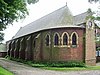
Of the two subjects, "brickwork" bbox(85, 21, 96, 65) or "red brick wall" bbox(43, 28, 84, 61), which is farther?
"brickwork" bbox(85, 21, 96, 65)

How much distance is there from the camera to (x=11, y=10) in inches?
856

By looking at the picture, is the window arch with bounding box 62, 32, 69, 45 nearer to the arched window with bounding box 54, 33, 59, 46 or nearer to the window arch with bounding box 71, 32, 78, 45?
the window arch with bounding box 71, 32, 78, 45

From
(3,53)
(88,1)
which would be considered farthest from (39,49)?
(3,53)

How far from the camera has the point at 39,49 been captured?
42188mm

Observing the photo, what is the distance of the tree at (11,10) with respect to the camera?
69.3 ft

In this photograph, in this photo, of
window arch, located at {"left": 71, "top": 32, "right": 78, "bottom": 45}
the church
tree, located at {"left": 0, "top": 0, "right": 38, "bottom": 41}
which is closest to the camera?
tree, located at {"left": 0, "top": 0, "right": 38, "bottom": 41}

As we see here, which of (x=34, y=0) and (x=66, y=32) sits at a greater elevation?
(x=34, y=0)

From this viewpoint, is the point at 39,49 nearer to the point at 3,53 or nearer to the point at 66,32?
the point at 66,32

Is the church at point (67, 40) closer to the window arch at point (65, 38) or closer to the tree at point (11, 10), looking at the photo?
the window arch at point (65, 38)

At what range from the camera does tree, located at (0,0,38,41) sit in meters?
21.1

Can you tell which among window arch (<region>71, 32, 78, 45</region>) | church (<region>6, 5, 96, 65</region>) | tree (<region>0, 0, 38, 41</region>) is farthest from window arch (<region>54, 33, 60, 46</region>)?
tree (<region>0, 0, 38, 41</region>)

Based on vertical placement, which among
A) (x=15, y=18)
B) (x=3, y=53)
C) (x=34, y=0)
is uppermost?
(x=34, y=0)

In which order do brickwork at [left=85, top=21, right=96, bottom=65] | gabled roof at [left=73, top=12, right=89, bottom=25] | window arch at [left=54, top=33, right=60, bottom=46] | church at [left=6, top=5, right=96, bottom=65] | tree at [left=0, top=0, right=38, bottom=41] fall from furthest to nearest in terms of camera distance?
1. gabled roof at [left=73, top=12, right=89, bottom=25]
2. brickwork at [left=85, top=21, right=96, bottom=65]
3. window arch at [left=54, top=33, right=60, bottom=46]
4. church at [left=6, top=5, right=96, bottom=65]
5. tree at [left=0, top=0, right=38, bottom=41]

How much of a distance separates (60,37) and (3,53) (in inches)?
1803
